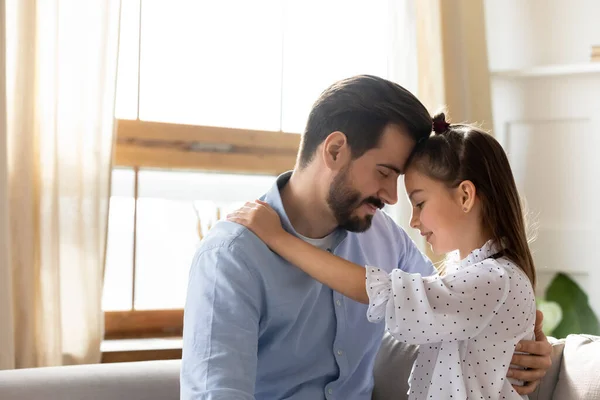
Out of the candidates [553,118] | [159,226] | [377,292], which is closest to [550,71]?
[553,118]

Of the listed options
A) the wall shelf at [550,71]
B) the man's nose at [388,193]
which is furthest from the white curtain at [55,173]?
the wall shelf at [550,71]

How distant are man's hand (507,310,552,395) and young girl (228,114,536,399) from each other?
0.03m

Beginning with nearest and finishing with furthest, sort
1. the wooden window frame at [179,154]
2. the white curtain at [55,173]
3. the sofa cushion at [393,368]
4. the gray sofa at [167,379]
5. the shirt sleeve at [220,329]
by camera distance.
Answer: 1. the shirt sleeve at [220,329]
2. the gray sofa at [167,379]
3. the sofa cushion at [393,368]
4. the white curtain at [55,173]
5. the wooden window frame at [179,154]

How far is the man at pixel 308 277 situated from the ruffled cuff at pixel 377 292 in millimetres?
233

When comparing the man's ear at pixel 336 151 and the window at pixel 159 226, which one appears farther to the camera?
the window at pixel 159 226

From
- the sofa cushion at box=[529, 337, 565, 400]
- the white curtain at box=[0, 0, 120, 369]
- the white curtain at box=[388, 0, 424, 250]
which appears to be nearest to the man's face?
the sofa cushion at box=[529, 337, 565, 400]

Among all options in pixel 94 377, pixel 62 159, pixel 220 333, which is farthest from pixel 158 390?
pixel 62 159

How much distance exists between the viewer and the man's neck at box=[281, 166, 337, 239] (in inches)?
71.9

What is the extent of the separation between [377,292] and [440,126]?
419mm

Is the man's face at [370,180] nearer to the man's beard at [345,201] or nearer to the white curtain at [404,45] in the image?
the man's beard at [345,201]

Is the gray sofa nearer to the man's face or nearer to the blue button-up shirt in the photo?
the blue button-up shirt

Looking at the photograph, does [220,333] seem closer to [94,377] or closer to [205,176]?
[94,377]

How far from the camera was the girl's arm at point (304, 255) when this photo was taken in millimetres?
1591

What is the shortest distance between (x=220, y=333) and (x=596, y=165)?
95.1 inches
